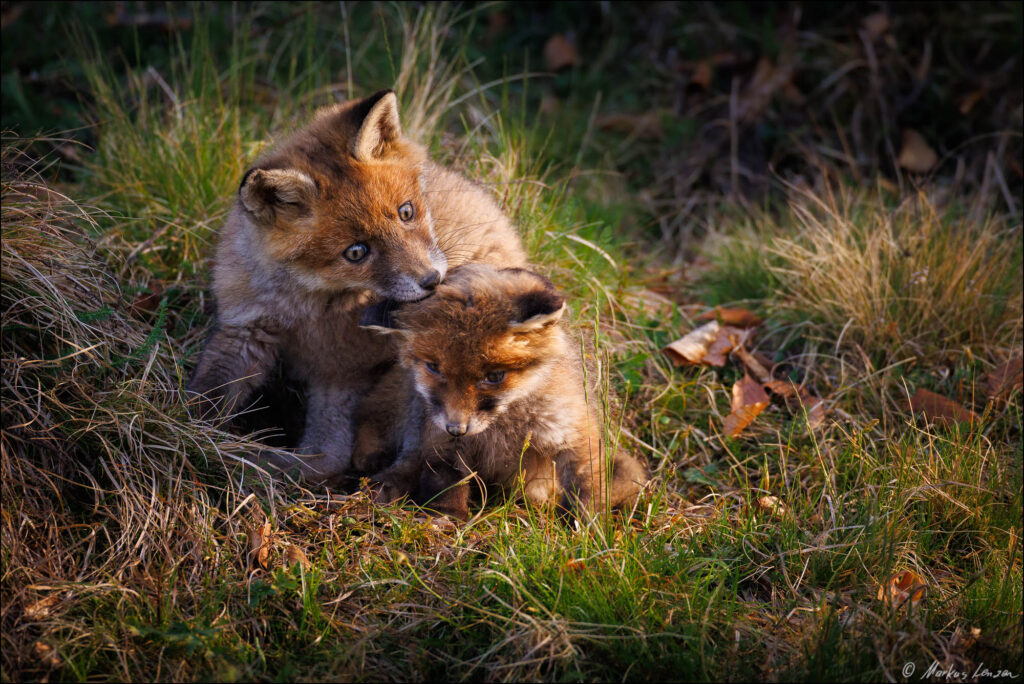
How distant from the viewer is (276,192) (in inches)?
150

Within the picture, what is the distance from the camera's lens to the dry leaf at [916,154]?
6.84m

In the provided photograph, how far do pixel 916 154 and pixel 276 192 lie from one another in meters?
5.54

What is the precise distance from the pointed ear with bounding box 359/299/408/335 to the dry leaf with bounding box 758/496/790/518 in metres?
1.97

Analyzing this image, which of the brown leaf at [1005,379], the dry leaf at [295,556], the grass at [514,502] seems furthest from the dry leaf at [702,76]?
the dry leaf at [295,556]

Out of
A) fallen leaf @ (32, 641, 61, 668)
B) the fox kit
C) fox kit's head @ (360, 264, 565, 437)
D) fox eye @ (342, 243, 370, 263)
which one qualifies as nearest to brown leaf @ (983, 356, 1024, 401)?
Result: the fox kit

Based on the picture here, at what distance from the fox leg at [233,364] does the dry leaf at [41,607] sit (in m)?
1.11

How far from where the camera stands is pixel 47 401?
136 inches

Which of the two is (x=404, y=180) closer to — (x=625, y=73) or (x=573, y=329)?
(x=573, y=329)

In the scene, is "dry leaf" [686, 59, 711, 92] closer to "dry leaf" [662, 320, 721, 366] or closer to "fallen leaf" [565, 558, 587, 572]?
"dry leaf" [662, 320, 721, 366]

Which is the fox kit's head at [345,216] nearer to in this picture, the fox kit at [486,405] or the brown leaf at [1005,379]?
the fox kit at [486,405]

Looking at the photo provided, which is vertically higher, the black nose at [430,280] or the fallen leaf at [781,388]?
the black nose at [430,280]

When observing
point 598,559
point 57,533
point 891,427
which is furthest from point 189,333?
point 891,427

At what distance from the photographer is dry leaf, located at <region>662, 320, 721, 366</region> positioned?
16.5ft

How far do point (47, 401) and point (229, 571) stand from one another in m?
1.07
